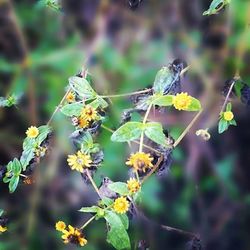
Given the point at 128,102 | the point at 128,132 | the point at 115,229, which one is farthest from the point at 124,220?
the point at 128,102

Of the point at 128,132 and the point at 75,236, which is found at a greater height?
the point at 128,132

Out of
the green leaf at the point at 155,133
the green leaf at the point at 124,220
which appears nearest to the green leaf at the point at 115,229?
the green leaf at the point at 124,220

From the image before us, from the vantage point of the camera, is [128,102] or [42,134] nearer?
[42,134]

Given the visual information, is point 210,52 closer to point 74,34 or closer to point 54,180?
point 74,34

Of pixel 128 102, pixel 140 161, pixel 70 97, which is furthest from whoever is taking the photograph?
pixel 128 102

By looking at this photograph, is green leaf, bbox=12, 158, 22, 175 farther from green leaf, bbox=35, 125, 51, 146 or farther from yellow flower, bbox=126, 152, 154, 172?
yellow flower, bbox=126, 152, 154, 172

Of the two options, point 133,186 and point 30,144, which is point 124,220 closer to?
point 133,186
